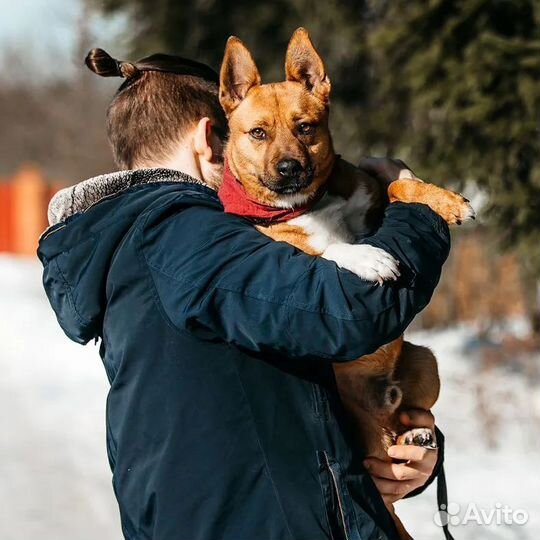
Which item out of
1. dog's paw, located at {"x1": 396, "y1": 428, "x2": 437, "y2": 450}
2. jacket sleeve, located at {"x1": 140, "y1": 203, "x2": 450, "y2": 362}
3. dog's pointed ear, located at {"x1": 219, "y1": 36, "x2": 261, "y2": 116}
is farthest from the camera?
dog's pointed ear, located at {"x1": 219, "y1": 36, "x2": 261, "y2": 116}

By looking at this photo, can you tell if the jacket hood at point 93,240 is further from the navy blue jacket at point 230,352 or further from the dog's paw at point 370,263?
the dog's paw at point 370,263

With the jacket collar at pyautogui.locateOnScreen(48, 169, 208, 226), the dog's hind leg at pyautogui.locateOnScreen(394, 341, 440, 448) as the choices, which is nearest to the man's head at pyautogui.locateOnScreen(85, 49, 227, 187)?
the jacket collar at pyautogui.locateOnScreen(48, 169, 208, 226)

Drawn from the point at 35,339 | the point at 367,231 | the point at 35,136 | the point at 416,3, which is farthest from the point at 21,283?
the point at 35,136

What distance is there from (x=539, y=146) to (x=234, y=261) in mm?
5100

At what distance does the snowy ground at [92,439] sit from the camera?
5.97m

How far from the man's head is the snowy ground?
3.13 m

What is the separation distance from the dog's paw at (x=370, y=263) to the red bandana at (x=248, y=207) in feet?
2.36

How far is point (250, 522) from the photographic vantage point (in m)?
2.27

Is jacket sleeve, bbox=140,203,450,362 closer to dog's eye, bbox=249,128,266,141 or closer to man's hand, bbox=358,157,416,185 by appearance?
man's hand, bbox=358,157,416,185

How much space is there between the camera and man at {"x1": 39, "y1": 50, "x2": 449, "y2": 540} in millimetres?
2178

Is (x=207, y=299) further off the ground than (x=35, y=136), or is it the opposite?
(x=207, y=299)

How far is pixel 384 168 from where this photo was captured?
3.00 meters

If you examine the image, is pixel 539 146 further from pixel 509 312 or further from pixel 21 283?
pixel 21 283
